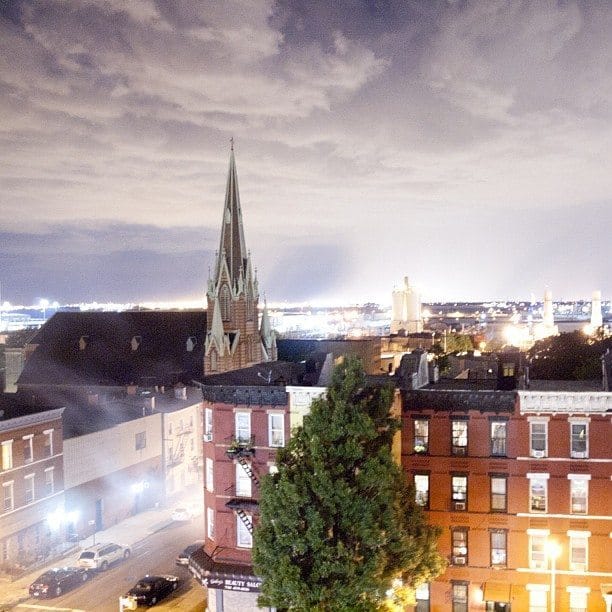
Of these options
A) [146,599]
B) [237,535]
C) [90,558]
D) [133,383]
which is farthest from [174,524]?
[133,383]

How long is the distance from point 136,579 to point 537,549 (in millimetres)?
24244

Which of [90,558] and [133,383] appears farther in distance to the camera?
[133,383]

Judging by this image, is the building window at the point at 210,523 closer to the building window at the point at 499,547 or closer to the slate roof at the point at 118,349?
the building window at the point at 499,547

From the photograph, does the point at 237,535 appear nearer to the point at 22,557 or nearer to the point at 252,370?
the point at 252,370

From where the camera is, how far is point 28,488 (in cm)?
4741

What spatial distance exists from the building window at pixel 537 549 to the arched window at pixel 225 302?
48.8m

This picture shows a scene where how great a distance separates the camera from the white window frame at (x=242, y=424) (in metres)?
36.5

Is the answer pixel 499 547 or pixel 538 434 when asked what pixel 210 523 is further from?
pixel 538 434

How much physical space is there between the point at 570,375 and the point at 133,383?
49.2m

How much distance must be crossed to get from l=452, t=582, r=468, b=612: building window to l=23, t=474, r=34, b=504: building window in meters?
28.8

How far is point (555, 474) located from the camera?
110 ft

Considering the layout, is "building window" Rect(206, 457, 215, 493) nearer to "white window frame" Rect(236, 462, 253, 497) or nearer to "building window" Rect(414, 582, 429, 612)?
"white window frame" Rect(236, 462, 253, 497)

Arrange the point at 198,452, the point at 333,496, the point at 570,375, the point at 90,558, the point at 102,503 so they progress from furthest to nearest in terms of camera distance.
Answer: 1. the point at 570,375
2. the point at 198,452
3. the point at 102,503
4. the point at 90,558
5. the point at 333,496

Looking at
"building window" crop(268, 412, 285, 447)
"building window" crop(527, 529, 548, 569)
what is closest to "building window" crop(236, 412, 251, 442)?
"building window" crop(268, 412, 285, 447)
